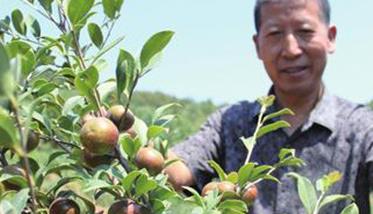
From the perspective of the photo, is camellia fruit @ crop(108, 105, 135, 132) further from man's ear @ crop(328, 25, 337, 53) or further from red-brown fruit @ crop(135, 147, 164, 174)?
man's ear @ crop(328, 25, 337, 53)

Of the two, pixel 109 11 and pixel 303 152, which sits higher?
pixel 109 11

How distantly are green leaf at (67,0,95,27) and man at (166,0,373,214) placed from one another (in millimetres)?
825

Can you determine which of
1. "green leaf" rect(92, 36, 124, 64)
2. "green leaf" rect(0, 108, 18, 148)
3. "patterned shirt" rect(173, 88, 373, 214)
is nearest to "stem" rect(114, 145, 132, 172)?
"green leaf" rect(92, 36, 124, 64)

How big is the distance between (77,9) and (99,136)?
16 cm

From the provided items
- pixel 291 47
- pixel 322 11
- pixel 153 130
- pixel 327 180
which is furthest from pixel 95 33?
pixel 322 11

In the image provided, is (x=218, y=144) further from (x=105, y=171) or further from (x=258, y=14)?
(x=105, y=171)

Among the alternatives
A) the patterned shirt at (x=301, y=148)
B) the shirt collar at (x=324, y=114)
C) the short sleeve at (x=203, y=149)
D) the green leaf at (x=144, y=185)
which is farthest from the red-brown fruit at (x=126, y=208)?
the shirt collar at (x=324, y=114)

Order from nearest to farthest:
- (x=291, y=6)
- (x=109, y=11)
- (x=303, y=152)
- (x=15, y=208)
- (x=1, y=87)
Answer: (x=1, y=87), (x=15, y=208), (x=109, y=11), (x=291, y=6), (x=303, y=152)

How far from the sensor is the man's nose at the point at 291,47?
160 cm

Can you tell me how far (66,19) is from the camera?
2.52ft

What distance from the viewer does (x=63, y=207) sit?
0.69 meters

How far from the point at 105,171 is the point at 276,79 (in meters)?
1.06

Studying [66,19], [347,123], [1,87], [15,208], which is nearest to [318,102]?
[347,123]

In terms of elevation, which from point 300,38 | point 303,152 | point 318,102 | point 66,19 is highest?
point 66,19
